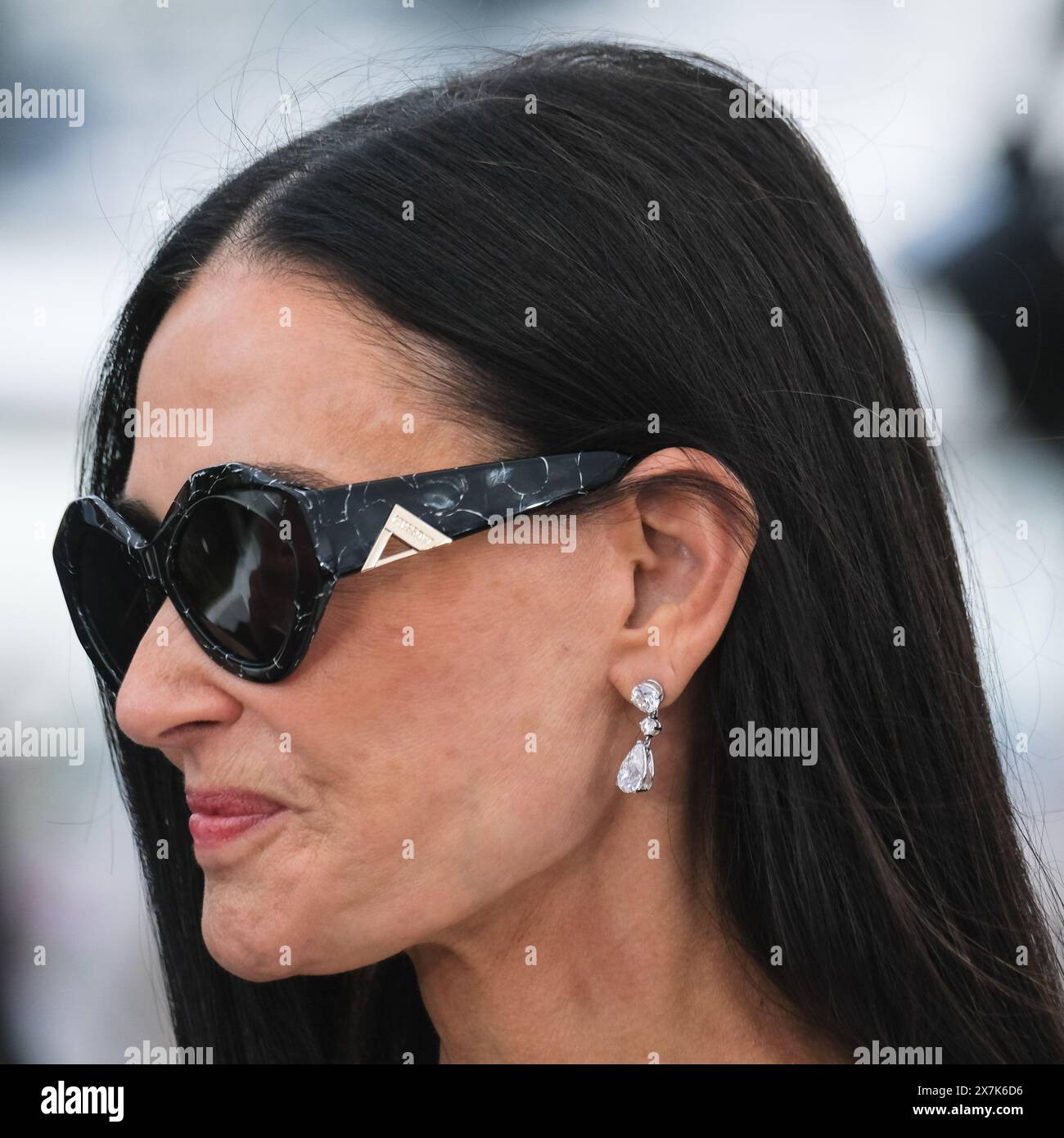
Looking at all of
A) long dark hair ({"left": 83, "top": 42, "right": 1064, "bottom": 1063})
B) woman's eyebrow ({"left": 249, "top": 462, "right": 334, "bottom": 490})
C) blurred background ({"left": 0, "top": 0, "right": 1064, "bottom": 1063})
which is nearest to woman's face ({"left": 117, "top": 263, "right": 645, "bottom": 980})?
woman's eyebrow ({"left": 249, "top": 462, "right": 334, "bottom": 490})

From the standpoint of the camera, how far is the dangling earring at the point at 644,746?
145cm

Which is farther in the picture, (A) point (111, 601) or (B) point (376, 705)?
(A) point (111, 601)

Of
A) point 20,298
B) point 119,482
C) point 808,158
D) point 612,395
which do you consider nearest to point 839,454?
point 612,395

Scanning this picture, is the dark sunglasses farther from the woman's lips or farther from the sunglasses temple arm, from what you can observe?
the woman's lips

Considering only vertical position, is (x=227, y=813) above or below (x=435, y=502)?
below

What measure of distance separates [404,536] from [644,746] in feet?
1.38

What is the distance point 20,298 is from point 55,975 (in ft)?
6.36

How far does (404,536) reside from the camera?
1.38m

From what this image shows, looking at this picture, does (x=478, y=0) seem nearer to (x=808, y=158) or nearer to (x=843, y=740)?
(x=808, y=158)

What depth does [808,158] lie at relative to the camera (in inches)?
70.7

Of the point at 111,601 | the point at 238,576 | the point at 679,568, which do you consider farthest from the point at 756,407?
Answer: the point at 111,601

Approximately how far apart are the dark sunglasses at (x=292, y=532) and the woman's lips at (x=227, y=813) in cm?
18

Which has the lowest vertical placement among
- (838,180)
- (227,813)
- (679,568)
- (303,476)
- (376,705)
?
(227,813)

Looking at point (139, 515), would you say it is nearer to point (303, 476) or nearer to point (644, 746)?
point (303, 476)
